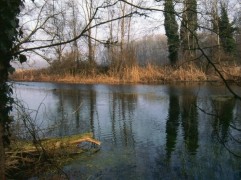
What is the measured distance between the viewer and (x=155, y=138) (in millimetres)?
9039

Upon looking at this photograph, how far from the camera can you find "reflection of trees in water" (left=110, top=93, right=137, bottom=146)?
9422mm

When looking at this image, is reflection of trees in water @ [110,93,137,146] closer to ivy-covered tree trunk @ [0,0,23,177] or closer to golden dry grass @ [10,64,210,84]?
ivy-covered tree trunk @ [0,0,23,177]

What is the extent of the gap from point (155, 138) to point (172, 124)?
1.91 metres

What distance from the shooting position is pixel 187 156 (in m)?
7.38

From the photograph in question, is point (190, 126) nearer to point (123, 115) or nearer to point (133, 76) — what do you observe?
point (123, 115)

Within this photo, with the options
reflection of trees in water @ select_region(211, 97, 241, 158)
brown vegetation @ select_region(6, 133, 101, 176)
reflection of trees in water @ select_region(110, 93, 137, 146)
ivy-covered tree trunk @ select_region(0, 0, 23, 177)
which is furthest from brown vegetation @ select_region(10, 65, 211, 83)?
ivy-covered tree trunk @ select_region(0, 0, 23, 177)

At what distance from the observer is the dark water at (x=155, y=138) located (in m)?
6.42

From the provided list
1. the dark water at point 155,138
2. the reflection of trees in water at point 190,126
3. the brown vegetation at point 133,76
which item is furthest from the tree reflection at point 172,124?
the brown vegetation at point 133,76

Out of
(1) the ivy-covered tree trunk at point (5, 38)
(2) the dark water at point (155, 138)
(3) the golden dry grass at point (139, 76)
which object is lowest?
(2) the dark water at point (155, 138)

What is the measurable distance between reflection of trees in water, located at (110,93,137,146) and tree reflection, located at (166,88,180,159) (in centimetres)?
94

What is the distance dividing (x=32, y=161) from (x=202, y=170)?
120 inches

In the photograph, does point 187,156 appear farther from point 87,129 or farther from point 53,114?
point 53,114

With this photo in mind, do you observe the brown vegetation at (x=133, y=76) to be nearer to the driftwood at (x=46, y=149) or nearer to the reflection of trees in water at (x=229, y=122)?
the reflection of trees in water at (x=229, y=122)

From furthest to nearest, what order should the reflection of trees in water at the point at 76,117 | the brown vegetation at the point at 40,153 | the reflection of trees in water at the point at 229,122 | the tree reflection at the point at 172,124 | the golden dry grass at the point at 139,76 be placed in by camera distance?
the golden dry grass at the point at 139,76 → the reflection of trees in water at the point at 76,117 → the tree reflection at the point at 172,124 → the reflection of trees in water at the point at 229,122 → the brown vegetation at the point at 40,153
